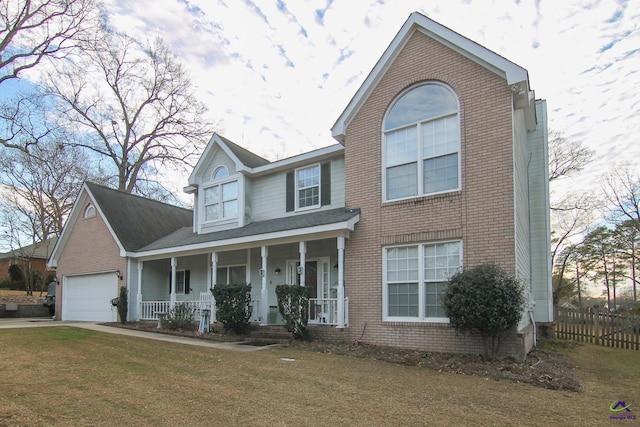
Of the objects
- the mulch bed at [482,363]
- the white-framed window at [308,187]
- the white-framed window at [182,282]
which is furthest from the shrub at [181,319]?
the white-framed window at [308,187]

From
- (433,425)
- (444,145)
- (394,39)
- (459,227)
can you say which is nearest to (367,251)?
(459,227)

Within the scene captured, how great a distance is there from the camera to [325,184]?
14.7 m

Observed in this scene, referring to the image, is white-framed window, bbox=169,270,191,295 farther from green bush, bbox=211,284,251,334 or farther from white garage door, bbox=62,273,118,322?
green bush, bbox=211,284,251,334

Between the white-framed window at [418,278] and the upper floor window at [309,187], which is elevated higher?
the upper floor window at [309,187]

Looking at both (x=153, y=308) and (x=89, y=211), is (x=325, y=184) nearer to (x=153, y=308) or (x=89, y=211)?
(x=153, y=308)

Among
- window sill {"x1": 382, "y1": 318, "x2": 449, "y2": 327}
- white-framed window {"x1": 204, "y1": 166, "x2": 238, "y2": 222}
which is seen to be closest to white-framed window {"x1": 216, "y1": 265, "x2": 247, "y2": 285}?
white-framed window {"x1": 204, "y1": 166, "x2": 238, "y2": 222}

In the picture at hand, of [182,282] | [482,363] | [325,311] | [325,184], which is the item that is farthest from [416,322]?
[182,282]

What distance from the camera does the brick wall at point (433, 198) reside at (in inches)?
401

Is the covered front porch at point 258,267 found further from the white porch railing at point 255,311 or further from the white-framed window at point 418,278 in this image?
the white-framed window at point 418,278

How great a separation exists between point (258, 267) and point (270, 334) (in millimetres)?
3586

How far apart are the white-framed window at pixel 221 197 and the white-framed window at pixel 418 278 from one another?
7.45 metres

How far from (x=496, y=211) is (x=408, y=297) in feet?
9.76

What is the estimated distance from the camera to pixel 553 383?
303 inches

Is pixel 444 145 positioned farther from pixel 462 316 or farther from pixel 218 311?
pixel 218 311
